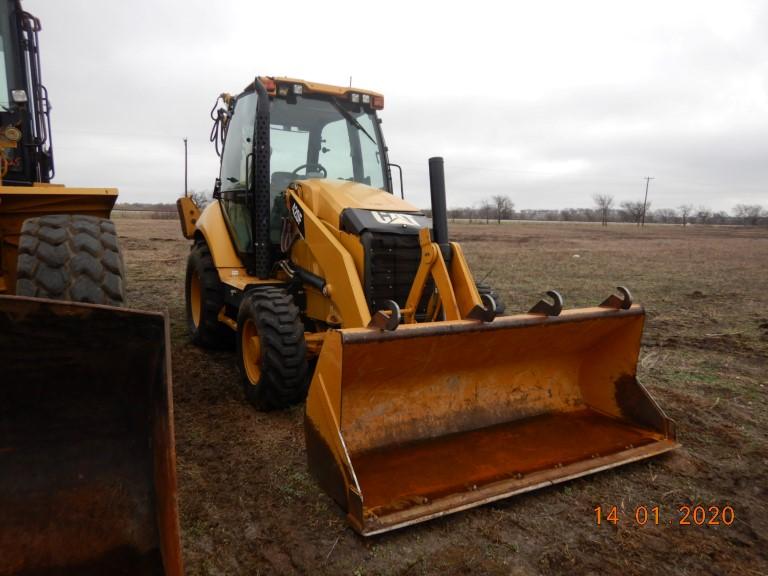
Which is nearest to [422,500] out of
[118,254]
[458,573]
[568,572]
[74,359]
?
[458,573]

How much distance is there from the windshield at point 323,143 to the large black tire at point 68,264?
2208 mm

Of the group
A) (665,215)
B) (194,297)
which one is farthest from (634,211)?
(194,297)

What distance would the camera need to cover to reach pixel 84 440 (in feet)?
7.04

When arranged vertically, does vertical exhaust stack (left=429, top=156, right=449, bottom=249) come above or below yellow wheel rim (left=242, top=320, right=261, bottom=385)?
above

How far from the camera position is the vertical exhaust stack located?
4.20 meters

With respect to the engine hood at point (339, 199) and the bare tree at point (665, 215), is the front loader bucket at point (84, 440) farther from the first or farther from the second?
the bare tree at point (665, 215)

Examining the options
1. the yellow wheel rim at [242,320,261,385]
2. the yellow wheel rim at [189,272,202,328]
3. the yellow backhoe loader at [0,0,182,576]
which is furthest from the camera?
the yellow wheel rim at [189,272,202,328]

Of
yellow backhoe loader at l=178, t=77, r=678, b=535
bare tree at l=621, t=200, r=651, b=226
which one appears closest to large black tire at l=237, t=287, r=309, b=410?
yellow backhoe loader at l=178, t=77, r=678, b=535

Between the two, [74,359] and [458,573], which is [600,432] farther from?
[74,359]

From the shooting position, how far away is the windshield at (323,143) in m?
5.19
